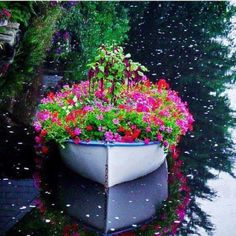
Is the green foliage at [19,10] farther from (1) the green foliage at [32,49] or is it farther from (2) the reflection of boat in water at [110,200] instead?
(2) the reflection of boat in water at [110,200]

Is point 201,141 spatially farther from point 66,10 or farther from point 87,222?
point 66,10

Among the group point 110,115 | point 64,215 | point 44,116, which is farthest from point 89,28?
point 64,215

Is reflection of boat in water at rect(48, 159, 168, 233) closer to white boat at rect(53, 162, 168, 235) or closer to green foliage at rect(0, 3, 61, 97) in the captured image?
white boat at rect(53, 162, 168, 235)

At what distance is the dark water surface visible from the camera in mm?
6855

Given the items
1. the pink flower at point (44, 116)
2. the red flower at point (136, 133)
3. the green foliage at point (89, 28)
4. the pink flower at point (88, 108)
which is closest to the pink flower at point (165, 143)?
the red flower at point (136, 133)

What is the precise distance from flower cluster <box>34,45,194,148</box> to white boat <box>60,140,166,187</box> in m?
0.10

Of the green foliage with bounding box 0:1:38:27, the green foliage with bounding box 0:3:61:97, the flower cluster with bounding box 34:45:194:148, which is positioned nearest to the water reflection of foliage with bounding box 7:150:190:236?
the flower cluster with bounding box 34:45:194:148

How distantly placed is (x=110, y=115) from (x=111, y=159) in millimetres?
628

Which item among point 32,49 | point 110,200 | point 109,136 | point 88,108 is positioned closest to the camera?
point 110,200

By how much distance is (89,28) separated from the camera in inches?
683

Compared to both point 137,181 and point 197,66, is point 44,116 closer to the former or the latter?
point 137,181

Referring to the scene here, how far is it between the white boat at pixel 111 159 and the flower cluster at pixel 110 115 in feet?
0.34

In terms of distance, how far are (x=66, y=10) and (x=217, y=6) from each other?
30.2 ft

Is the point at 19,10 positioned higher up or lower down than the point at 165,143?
higher up
